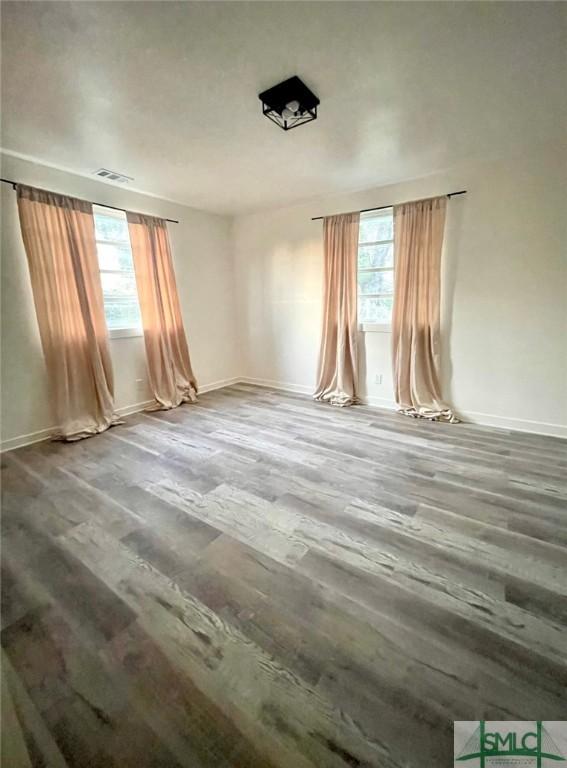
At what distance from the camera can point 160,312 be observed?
12.6 ft

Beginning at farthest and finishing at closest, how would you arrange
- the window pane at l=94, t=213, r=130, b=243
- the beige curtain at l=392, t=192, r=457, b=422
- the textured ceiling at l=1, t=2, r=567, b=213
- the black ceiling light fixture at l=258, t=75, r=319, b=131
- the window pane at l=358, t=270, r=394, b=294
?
the window pane at l=358, t=270, r=394, b=294, the window pane at l=94, t=213, r=130, b=243, the beige curtain at l=392, t=192, r=457, b=422, the black ceiling light fixture at l=258, t=75, r=319, b=131, the textured ceiling at l=1, t=2, r=567, b=213

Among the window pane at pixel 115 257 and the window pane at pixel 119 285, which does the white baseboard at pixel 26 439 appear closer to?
the window pane at pixel 119 285

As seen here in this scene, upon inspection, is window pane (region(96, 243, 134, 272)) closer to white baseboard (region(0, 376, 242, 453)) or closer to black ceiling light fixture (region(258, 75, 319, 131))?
white baseboard (region(0, 376, 242, 453))

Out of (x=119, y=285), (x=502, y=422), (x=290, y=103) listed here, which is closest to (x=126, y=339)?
(x=119, y=285)

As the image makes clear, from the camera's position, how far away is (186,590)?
1.43 meters

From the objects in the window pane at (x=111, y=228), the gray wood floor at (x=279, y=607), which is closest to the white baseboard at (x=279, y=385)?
the gray wood floor at (x=279, y=607)

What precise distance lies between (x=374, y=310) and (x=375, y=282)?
33cm

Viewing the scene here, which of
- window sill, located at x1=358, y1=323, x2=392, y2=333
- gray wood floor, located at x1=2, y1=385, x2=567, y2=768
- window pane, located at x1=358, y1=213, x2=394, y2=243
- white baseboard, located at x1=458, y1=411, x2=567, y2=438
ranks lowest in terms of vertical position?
gray wood floor, located at x1=2, y1=385, x2=567, y2=768

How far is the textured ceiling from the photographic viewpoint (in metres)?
1.38

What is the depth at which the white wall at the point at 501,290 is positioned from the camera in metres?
2.71

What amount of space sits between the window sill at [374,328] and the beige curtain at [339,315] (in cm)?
11

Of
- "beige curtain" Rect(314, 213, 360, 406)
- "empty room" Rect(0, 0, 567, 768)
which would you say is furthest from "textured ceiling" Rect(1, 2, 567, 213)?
"beige curtain" Rect(314, 213, 360, 406)

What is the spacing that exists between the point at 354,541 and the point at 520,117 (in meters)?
3.15

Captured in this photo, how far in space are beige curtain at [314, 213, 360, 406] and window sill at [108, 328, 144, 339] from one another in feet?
7.65
